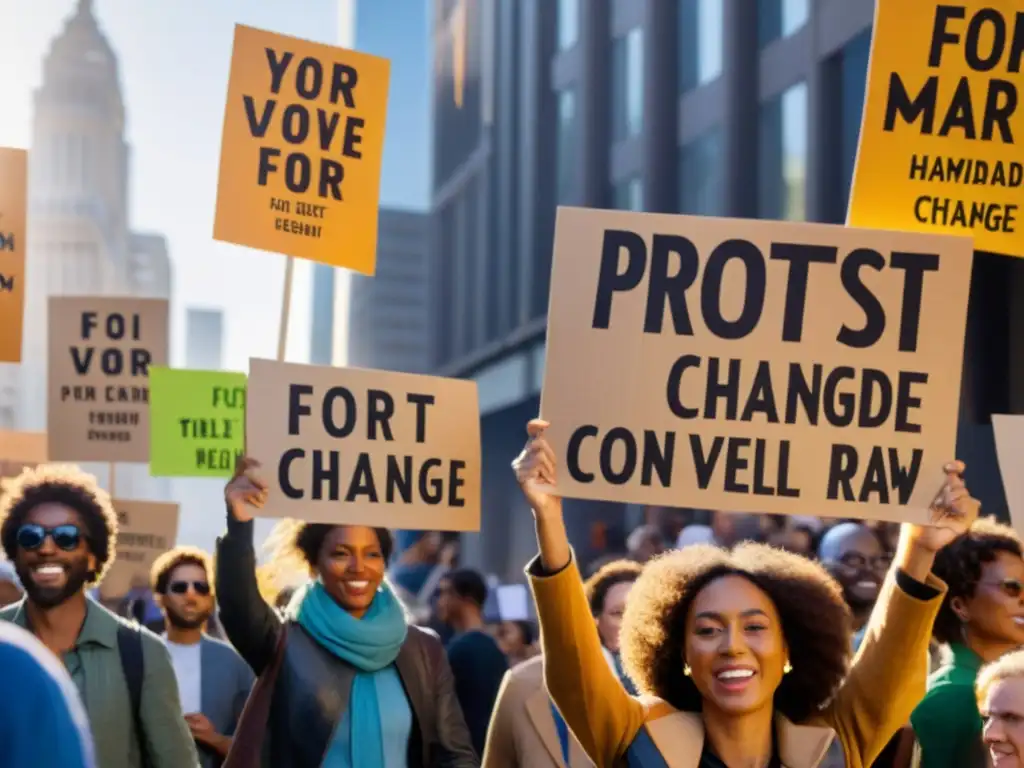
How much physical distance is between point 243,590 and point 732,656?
2269 millimetres

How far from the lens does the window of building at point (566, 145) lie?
3397 cm

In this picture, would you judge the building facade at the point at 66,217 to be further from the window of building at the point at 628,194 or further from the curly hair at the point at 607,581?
the curly hair at the point at 607,581

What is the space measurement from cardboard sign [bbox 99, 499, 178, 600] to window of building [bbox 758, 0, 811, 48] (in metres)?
13.4

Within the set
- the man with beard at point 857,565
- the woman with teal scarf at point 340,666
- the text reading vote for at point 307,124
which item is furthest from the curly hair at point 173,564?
the man with beard at point 857,565

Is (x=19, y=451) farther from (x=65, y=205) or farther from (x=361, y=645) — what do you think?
(x=65, y=205)

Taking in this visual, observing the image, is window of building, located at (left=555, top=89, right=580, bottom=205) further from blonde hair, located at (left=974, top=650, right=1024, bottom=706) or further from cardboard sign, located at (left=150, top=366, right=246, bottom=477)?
blonde hair, located at (left=974, top=650, right=1024, bottom=706)

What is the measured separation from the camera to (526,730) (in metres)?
5.71

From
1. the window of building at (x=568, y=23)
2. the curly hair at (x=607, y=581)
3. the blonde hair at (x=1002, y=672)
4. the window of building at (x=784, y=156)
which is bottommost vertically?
the blonde hair at (x=1002, y=672)

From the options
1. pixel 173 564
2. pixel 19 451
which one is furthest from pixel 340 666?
pixel 19 451

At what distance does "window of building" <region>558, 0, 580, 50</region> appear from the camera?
3381cm

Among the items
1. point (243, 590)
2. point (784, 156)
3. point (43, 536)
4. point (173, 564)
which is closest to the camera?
point (243, 590)

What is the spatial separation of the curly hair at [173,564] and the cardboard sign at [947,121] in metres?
3.64

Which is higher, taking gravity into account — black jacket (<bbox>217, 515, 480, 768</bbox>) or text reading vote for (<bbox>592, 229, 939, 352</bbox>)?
text reading vote for (<bbox>592, 229, 939, 352</bbox>)

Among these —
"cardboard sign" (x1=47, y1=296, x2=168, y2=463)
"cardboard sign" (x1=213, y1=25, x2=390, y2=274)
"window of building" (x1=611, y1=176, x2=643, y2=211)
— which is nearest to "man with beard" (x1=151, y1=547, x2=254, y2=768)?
"cardboard sign" (x1=213, y1=25, x2=390, y2=274)
